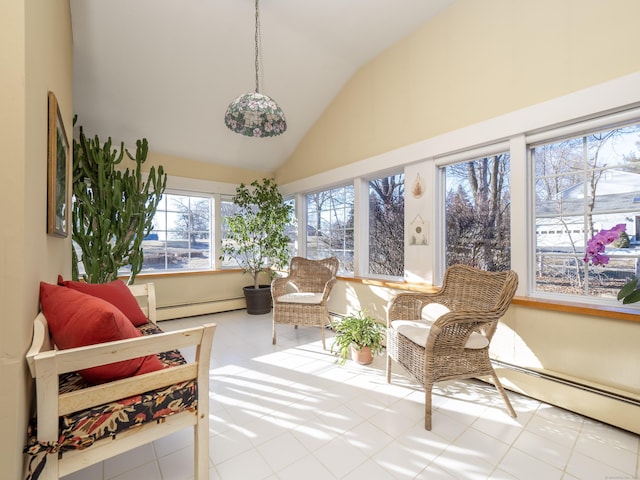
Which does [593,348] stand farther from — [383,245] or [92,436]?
[92,436]

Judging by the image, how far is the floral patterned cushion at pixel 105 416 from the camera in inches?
36.5

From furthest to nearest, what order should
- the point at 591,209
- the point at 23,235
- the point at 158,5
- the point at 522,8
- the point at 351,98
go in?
the point at 351,98 < the point at 158,5 < the point at 522,8 < the point at 591,209 < the point at 23,235

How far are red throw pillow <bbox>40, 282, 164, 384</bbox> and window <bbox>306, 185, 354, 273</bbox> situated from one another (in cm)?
270

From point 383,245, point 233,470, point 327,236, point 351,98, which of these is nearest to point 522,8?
point 351,98

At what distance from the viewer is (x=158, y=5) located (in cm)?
236

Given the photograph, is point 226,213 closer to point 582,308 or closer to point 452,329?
point 452,329

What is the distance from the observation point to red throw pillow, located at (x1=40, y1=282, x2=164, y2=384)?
1.05 m

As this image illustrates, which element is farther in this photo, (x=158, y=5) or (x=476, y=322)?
(x=158, y=5)

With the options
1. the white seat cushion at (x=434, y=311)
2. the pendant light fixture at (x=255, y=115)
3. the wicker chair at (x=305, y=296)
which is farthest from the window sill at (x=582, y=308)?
the pendant light fixture at (x=255, y=115)

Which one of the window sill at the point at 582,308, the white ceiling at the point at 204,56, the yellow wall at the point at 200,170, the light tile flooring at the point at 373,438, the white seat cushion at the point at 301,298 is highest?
the white ceiling at the point at 204,56

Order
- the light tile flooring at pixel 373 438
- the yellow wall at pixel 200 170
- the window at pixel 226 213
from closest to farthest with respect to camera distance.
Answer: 1. the light tile flooring at pixel 373 438
2. the yellow wall at pixel 200 170
3. the window at pixel 226 213

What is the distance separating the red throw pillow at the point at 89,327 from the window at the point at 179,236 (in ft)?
9.34

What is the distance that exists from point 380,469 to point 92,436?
1.23 m

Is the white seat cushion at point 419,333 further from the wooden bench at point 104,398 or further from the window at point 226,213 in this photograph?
the window at point 226,213
